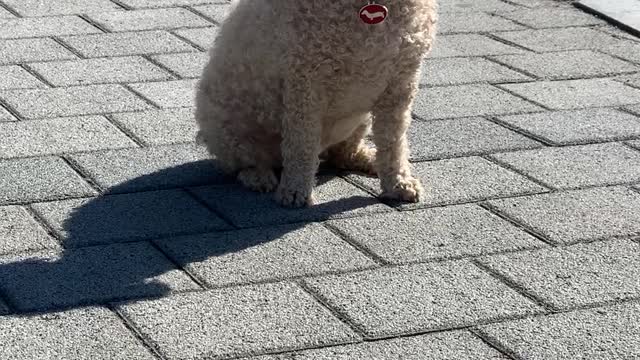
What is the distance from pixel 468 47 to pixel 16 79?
2.73 meters

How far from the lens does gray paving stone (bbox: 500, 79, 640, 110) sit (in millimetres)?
6543

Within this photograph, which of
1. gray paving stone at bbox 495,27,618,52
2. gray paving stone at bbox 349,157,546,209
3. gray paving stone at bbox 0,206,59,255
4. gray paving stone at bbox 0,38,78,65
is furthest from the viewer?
gray paving stone at bbox 495,27,618,52

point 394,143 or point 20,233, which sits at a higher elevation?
point 394,143

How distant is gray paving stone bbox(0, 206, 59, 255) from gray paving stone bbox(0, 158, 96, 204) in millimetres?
129

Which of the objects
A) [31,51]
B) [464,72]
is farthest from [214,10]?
[464,72]

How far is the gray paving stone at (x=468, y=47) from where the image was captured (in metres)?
7.43

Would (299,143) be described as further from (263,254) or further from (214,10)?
(214,10)

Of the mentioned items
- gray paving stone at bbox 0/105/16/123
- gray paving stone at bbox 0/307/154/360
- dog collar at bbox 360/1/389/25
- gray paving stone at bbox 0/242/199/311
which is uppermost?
dog collar at bbox 360/1/389/25

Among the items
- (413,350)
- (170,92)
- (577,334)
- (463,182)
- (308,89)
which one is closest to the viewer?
(413,350)

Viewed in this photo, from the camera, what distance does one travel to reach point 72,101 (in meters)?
6.28

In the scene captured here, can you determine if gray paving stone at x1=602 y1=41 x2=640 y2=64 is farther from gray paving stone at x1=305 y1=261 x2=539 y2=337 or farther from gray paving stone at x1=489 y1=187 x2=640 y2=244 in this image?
gray paving stone at x1=305 y1=261 x2=539 y2=337

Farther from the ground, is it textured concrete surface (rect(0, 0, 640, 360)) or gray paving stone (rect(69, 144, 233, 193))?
textured concrete surface (rect(0, 0, 640, 360))

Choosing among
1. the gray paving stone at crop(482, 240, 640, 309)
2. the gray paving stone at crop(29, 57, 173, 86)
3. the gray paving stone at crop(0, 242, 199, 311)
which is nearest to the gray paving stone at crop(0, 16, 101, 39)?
the gray paving stone at crop(29, 57, 173, 86)

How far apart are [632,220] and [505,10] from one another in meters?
3.65
